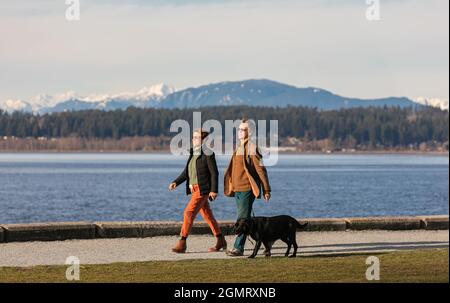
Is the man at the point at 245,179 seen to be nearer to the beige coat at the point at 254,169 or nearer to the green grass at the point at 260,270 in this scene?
the beige coat at the point at 254,169

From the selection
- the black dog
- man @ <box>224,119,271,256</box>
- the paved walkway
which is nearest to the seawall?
the paved walkway

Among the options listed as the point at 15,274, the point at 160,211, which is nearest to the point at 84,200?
the point at 160,211

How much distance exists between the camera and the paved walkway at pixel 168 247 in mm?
15867

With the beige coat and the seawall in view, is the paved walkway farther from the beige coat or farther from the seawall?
the beige coat

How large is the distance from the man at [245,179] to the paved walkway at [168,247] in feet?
2.25

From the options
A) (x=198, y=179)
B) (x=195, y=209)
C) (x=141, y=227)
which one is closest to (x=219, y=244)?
(x=195, y=209)

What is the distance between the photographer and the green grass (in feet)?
43.9

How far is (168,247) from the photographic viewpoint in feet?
57.2

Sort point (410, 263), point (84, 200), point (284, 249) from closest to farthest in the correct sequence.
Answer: point (410, 263) → point (284, 249) → point (84, 200)

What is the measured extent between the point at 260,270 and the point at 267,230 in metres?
1.58

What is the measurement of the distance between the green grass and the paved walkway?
92 centimetres
